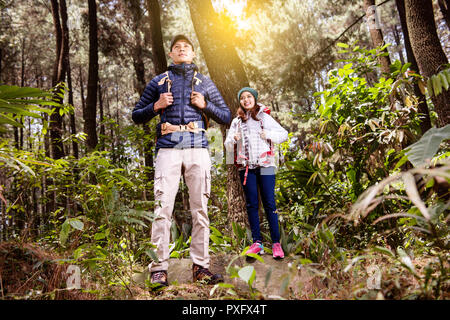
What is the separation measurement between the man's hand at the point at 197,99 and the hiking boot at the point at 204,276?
157cm

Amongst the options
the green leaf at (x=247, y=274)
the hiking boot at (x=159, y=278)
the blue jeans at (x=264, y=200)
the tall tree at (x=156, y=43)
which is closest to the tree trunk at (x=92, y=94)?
the tall tree at (x=156, y=43)

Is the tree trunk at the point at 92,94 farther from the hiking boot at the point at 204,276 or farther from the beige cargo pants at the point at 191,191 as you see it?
the hiking boot at the point at 204,276

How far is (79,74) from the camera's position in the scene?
20.3 m

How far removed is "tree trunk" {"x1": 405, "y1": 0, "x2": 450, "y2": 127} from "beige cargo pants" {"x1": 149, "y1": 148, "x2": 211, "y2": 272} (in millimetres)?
3229

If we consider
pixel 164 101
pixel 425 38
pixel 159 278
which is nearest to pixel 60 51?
pixel 164 101

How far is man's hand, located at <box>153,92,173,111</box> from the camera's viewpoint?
9.39ft

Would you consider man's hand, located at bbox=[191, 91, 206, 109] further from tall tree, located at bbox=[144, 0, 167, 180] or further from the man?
tall tree, located at bbox=[144, 0, 167, 180]

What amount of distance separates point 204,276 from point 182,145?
124 cm

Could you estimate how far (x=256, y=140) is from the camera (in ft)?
10.8

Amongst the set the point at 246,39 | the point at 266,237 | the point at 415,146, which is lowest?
the point at 266,237

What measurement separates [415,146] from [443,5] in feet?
39.1
